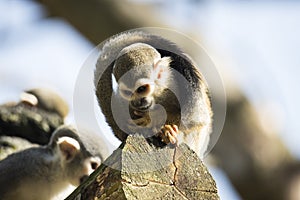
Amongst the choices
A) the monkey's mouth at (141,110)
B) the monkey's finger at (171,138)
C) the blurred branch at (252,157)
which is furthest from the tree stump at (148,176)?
the blurred branch at (252,157)

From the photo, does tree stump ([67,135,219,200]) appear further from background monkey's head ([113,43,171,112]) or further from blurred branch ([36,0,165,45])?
blurred branch ([36,0,165,45])

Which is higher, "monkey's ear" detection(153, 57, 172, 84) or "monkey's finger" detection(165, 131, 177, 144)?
"monkey's finger" detection(165, 131, 177, 144)

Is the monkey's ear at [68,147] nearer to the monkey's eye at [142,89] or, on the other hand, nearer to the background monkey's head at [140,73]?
the background monkey's head at [140,73]

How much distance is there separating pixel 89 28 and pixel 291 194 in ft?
4.09

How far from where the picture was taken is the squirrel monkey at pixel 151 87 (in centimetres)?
251

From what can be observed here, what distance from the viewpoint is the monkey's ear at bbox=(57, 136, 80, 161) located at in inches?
114

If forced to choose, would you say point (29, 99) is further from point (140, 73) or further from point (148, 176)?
point (148, 176)

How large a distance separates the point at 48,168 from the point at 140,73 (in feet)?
2.20

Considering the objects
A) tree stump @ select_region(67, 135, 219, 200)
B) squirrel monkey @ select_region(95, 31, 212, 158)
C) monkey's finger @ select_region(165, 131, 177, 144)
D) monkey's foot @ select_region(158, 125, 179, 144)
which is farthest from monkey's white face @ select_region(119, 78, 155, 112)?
tree stump @ select_region(67, 135, 219, 200)

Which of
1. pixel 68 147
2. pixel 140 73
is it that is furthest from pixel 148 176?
pixel 68 147

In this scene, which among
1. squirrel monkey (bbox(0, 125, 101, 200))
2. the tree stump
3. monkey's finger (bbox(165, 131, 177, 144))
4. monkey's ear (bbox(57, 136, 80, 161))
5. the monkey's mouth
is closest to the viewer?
the tree stump

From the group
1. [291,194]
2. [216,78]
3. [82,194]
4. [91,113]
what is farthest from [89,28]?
[82,194]

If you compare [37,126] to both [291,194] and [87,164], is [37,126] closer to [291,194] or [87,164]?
[87,164]

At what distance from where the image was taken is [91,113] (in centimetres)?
258
